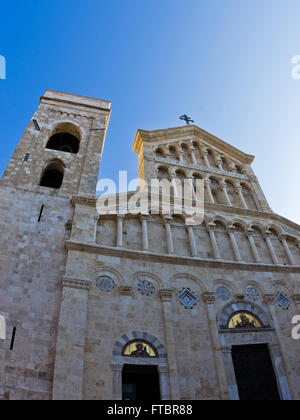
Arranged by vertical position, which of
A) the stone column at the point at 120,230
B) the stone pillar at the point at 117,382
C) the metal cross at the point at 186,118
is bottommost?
the stone pillar at the point at 117,382

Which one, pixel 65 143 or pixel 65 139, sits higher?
pixel 65 139

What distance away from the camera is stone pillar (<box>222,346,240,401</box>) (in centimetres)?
1024

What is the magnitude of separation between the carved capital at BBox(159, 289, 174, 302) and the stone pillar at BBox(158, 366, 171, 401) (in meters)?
2.37

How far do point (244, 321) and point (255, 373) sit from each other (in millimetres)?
1880

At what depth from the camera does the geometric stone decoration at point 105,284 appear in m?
11.2

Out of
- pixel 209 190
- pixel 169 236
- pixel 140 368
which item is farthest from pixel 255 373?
pixel 209 190

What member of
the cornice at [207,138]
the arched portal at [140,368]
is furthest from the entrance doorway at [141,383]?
the cornice at [207,138]

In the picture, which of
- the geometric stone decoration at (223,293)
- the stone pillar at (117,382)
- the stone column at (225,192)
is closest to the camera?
the stone pillar at (117,382)

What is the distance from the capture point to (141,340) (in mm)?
10516

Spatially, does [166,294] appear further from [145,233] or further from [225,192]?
[225,192]

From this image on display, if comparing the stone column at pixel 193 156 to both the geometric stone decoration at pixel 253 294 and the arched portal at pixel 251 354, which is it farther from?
the arched portal at pixel 251 354

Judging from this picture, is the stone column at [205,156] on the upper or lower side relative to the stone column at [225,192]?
upper

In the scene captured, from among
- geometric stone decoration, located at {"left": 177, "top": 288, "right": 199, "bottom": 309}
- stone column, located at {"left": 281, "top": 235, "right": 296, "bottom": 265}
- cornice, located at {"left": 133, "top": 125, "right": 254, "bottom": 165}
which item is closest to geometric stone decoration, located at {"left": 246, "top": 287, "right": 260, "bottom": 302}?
geometric stone decoration, located at {"left": 177, "top": 288, "right": 199, "bottom": 309}

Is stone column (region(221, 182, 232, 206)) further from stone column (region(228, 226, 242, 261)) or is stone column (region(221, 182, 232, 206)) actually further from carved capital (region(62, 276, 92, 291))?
carved capital (region(62, 276, 92, 291))
